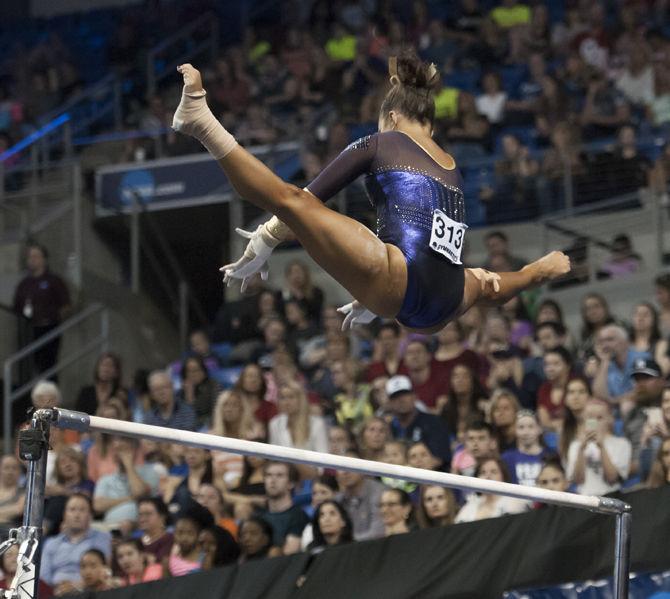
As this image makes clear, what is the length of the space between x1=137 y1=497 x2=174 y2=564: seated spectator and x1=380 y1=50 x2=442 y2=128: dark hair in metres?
3.73

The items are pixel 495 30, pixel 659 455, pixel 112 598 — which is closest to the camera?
pixel 112 598

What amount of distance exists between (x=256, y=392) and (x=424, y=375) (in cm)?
117

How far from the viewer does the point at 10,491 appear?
9.54m

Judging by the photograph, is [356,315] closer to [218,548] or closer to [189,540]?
[218,548]

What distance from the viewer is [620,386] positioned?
27.7ft

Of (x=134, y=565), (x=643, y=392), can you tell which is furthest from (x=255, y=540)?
(x=643, y=392)

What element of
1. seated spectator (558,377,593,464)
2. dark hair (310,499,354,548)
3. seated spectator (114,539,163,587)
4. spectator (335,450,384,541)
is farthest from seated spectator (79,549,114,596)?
seated spectator (558,377,593,464)

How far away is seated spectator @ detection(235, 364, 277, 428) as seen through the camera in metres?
9.38

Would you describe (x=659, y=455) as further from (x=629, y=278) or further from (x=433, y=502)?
A: (x=629, y=278)

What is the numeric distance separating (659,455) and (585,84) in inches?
222

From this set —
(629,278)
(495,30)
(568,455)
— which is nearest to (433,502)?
(568,455)

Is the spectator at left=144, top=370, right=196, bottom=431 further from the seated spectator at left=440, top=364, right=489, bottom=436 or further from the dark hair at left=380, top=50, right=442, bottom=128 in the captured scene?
the dark hair at left=380, top=50, right=442, bottom=128

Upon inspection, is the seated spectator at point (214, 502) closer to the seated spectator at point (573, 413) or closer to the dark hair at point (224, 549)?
the dark hair at point (224, 549)

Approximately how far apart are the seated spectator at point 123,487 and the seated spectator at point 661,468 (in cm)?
352
